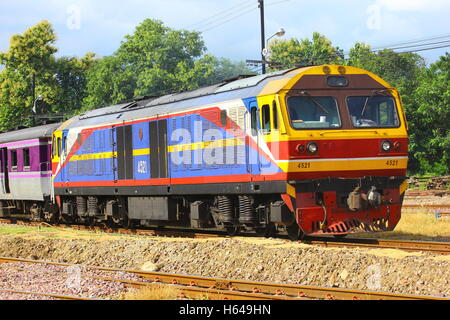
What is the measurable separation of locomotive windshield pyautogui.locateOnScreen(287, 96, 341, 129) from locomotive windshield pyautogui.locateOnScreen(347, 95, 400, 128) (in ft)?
1.39

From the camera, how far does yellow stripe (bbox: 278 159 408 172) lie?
49.5 ft

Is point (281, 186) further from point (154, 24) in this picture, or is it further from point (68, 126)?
point (154, 24)

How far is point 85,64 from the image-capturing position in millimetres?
75125

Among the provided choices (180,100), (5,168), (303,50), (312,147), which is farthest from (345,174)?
(303,50)

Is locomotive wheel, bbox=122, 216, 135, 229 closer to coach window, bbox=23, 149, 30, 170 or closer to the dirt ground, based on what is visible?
the dirt ground

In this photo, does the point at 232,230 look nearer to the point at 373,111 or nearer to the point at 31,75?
the point at 373,111

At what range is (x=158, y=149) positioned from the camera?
1994 centimetres

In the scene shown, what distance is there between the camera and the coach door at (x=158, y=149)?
19.6 metres

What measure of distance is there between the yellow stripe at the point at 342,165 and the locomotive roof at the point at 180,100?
1.71 metres

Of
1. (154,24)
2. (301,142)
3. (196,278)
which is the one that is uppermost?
(154,24)

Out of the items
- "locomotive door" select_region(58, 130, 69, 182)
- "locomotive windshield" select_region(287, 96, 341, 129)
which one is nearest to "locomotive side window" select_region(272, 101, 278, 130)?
"locomotive windshield" select_region(287, 96, 341, 129)

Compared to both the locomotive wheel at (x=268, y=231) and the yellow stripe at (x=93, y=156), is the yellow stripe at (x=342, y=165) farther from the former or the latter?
the yellow stripe at (x=93, y=156)
